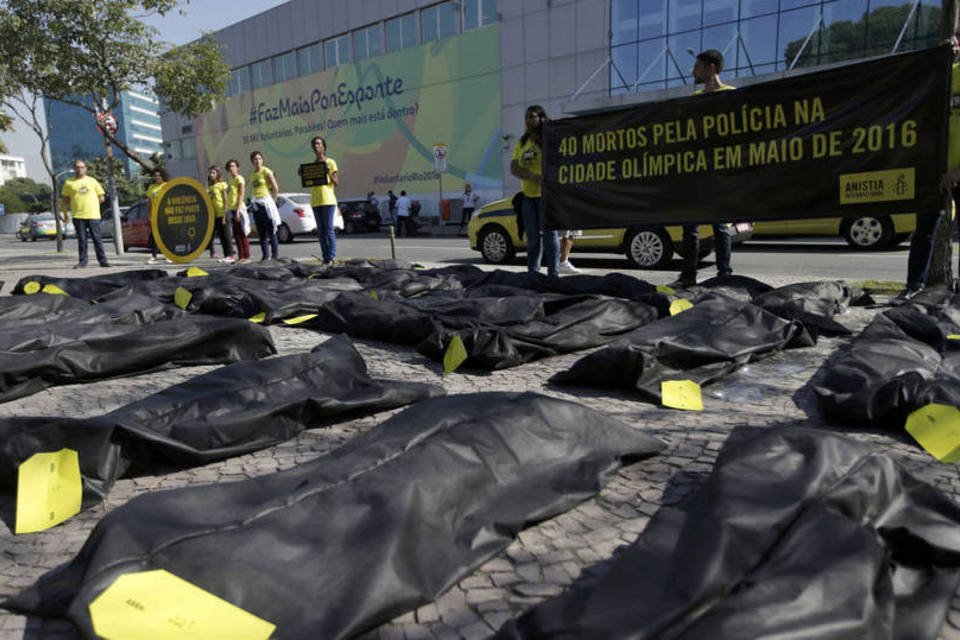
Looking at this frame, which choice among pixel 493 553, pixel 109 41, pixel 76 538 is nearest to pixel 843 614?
pixel 493 553

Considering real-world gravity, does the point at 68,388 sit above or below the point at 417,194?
below

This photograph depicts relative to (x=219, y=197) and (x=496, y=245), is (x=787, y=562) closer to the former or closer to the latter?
(x=496, y=245)

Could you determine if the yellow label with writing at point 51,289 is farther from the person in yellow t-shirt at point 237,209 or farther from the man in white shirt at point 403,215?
the man in white shirt at point 403,215

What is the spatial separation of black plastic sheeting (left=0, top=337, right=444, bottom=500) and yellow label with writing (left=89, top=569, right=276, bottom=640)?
2.99 feet

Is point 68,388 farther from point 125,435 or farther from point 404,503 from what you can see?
point 404,503

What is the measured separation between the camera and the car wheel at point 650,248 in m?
9.45

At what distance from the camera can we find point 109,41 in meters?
13.6

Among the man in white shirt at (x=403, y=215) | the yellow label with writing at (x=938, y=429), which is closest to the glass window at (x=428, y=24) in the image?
the man in white shirt at (x=403, y=215)

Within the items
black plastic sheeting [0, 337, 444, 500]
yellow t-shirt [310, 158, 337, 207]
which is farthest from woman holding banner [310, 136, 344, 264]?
black plastic sheeting [0, 337, 444, 500]

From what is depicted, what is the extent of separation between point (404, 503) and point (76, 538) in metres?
1.02

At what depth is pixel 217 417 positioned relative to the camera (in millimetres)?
2543

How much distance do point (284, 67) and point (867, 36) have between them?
1107 inches

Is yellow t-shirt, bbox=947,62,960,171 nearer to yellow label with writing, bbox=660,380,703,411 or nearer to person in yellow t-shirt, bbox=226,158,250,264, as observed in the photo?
yellow label with writing, bbox=660,380,703,411

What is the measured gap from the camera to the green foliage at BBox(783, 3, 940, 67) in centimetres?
1841
